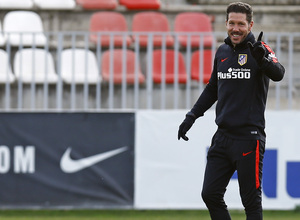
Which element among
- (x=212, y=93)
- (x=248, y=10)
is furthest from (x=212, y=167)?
(x=248, y=10)

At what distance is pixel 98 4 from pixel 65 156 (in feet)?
13.3

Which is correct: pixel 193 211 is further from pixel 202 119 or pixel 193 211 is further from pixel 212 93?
pixel 212 93

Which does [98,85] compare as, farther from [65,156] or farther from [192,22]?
[192,22]

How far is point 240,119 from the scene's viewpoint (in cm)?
565

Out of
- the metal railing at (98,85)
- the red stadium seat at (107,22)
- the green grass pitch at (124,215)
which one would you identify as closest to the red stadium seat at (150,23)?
the red stadium seat at (107,22)

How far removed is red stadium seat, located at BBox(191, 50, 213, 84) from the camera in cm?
974

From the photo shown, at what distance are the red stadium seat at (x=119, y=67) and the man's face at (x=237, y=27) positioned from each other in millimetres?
4023

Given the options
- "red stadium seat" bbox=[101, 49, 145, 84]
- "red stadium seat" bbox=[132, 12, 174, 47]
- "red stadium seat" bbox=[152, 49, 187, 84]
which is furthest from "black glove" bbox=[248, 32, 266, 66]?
"red stadium seat" bbox=[132, 12, 174, 47]

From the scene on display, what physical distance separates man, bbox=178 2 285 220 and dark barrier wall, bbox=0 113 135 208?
12.1ft

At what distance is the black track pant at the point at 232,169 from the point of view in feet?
18.6

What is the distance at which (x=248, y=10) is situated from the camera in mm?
5559

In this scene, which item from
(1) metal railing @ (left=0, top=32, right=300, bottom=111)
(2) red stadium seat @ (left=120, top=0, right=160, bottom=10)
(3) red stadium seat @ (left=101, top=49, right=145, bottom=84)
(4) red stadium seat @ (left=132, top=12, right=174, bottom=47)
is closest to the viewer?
(1) metal railing @ (left=0, top=32, right=300, bottom=111)

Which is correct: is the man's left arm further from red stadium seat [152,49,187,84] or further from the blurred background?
red stadium seat [152,49,187,84]

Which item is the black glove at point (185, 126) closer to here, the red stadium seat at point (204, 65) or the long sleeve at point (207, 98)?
the long sleeve at point (207, 98)
